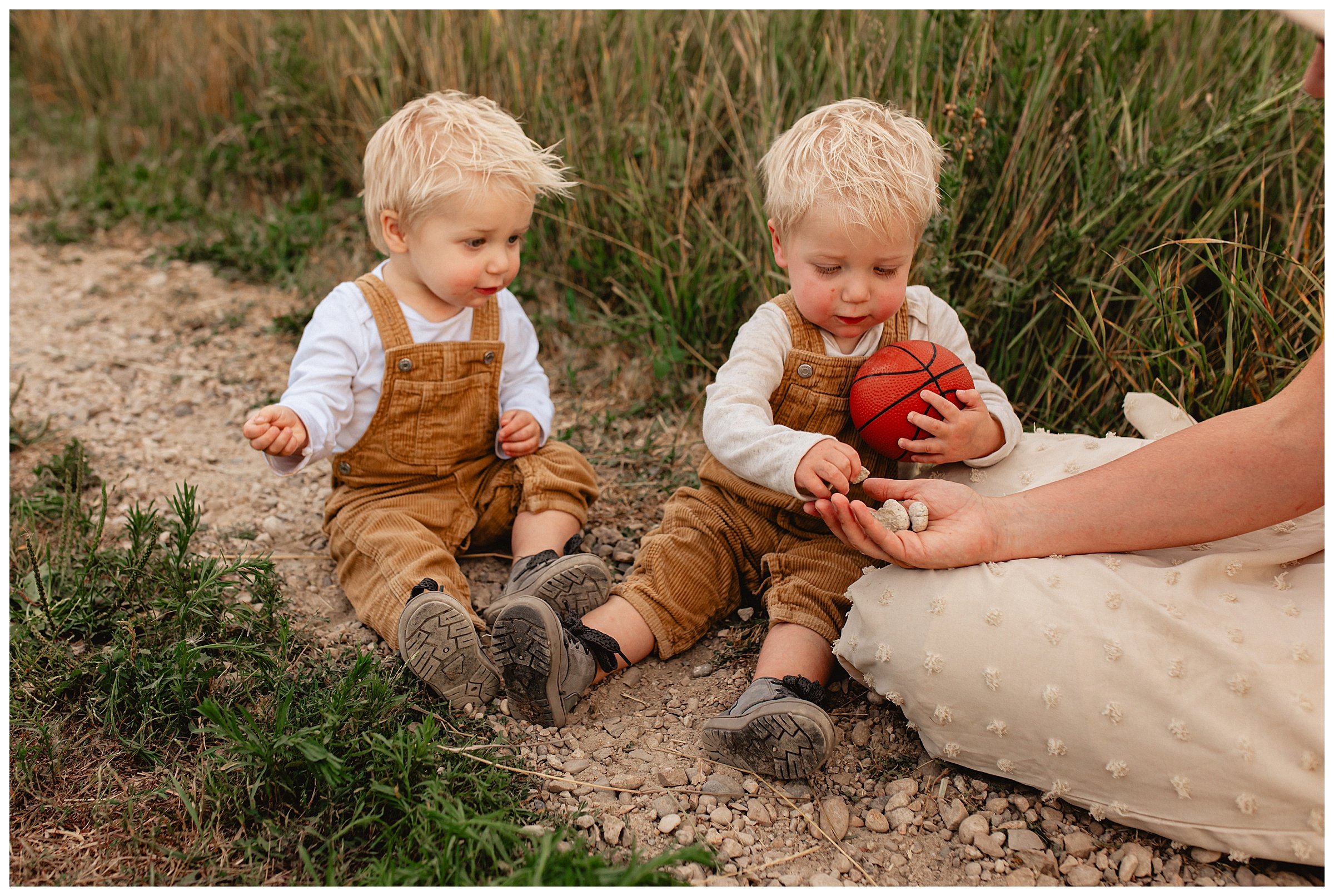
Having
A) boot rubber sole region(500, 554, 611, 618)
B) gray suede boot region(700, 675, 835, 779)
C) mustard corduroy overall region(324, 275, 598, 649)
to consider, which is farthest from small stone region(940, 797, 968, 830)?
mustard corduroy overall region(324, 275, 598, 649)

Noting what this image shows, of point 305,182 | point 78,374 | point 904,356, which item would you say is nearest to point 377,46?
point 305,182

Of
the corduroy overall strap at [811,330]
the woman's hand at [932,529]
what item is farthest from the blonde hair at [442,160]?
the woman's hand at [932,529]

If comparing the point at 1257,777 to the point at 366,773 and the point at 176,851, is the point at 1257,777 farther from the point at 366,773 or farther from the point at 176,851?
the point at 176,851

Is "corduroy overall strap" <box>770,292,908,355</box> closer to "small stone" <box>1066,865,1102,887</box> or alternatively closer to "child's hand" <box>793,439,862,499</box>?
"child's hand" <box>793,439,862,499</box>

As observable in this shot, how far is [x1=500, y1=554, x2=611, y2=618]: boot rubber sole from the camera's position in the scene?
2539 millimetres

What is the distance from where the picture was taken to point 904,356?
8.13 feet

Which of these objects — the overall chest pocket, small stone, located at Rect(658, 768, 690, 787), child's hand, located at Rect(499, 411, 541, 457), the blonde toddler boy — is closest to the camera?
small stone, located at Rect(658, 768, 690, 787)

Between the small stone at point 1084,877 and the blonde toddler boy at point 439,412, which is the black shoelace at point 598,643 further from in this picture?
the small stone at point 1084,877

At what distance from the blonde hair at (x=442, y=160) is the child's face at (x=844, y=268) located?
2.41 ft

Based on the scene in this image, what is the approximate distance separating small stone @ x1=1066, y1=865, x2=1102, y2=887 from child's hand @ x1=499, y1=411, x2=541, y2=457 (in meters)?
1.75

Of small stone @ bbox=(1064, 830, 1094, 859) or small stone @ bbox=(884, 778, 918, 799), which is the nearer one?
small stone @ bbox=(1064, 830, 1094, 859)

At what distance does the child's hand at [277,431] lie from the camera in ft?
7.80

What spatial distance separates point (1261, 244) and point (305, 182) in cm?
428

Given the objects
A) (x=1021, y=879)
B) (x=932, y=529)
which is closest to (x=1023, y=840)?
(x=1021, y=879)
